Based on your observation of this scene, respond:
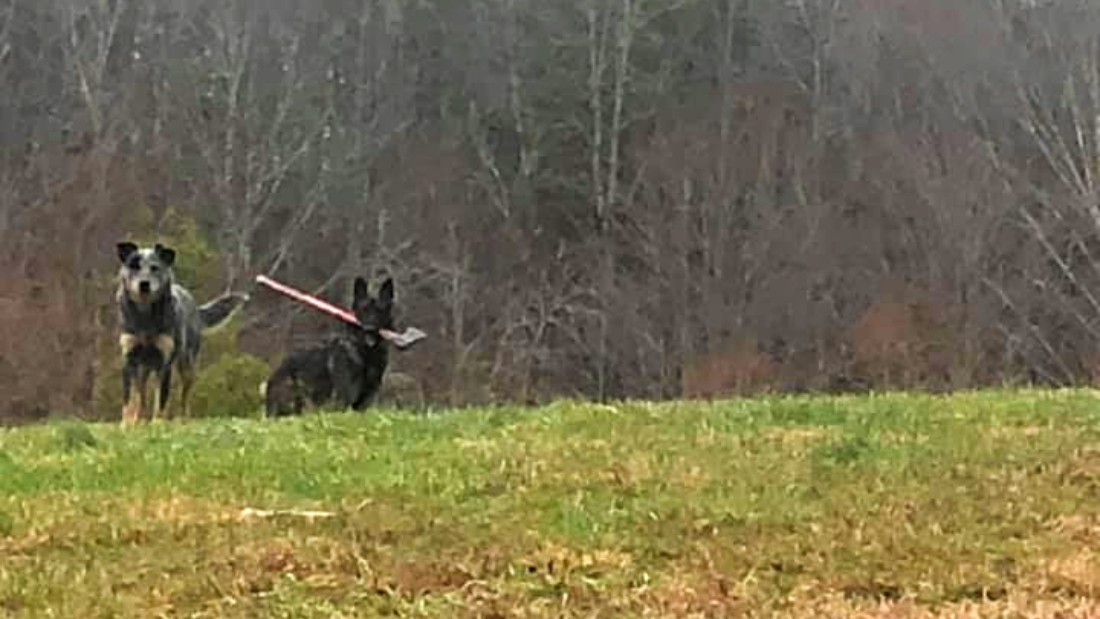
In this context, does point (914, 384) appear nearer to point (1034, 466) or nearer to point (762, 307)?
point (762, 307)

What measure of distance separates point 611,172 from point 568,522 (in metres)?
37.5

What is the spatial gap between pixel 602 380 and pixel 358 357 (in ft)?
86.7

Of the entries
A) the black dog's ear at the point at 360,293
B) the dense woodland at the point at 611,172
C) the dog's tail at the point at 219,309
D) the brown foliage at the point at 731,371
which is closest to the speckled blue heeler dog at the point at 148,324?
the black dog's ear at the point at 360,293

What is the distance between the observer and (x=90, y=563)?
21.7ft

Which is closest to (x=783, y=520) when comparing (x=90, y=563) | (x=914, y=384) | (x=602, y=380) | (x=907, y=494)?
(x=907, y=494)

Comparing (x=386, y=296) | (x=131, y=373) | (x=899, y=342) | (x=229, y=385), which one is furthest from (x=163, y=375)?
(x=899, y=342)

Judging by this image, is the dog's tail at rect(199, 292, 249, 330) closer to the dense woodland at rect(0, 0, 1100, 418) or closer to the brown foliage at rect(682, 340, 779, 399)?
the dense woodland at rect(0, 0, 1100, 418)

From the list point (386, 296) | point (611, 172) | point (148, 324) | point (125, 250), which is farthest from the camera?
point (611, 172)

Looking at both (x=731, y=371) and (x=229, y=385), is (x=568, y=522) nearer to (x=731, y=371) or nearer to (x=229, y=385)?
(x=229, y=385)

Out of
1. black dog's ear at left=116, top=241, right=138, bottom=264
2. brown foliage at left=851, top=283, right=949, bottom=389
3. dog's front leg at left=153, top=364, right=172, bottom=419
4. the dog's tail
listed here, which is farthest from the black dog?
brown foliage at left=851, top=283, right=949, bottom=389

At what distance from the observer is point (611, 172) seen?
44.5 metres

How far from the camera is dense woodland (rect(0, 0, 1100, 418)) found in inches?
1610

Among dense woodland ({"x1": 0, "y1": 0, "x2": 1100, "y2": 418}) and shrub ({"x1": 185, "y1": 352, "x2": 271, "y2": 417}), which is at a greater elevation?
dense woodland ({"x1": 0, "y1": 0, "x2": 1100, "y2": 418})

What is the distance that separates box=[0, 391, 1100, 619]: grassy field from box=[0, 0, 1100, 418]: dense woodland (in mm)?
28754
